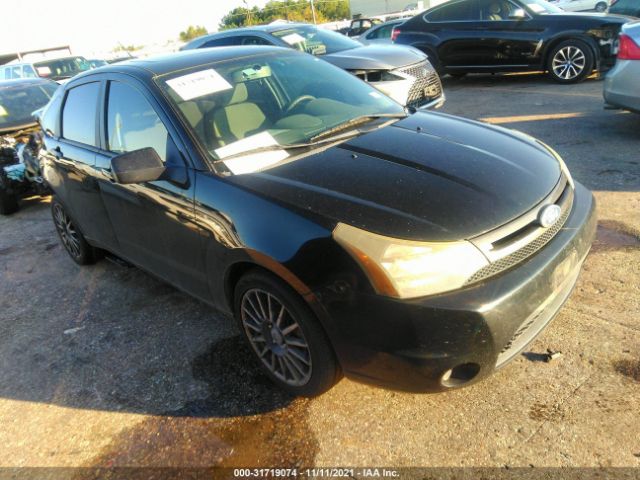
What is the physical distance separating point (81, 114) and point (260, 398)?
8.25 feet

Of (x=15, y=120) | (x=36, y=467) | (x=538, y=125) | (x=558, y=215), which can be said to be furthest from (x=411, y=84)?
(x=36, y=467)

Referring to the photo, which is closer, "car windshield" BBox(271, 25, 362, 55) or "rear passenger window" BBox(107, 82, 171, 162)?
"rear passenger window" BBox(107, 82, 171, 162)

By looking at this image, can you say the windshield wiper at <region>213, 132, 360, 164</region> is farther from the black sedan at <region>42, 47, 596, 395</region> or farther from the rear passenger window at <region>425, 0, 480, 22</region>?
the rear passenger window at <region>425, 0, 480, 22</region>

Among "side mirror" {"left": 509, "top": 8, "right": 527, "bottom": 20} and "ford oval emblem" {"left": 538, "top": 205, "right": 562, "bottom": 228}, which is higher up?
"ford oval emblem" {"left": 538, "top": 205, "right": 562, "bottom": 228}

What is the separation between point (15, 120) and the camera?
6.95 metres

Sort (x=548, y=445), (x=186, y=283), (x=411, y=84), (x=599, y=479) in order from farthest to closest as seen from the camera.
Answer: (x=411, y=84)
(x=186, y=283)
(x=548, y=445)
(x=599, y=479)

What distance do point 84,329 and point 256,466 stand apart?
193 centimetres

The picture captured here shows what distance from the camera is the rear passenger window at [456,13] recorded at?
960 centimetres

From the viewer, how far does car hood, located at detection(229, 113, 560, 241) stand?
2.13 m

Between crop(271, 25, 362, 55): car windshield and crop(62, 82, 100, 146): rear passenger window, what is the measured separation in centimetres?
459

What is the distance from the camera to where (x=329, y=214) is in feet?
7.09

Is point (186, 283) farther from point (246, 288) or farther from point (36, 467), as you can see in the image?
point (36, 467)

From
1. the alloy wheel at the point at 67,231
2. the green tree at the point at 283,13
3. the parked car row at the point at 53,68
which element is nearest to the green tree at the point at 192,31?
the green tree at the point at 283,13

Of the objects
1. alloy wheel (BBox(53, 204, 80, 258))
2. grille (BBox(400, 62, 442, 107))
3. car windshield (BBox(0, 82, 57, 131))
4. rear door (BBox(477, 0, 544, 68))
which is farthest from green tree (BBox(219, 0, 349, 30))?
alloy wheel (BBox(53, 204, 80, 258))
